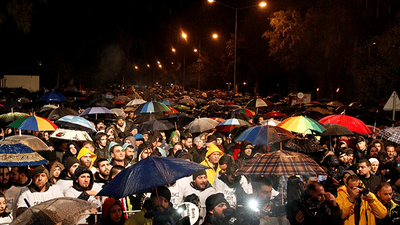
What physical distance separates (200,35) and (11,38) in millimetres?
27077

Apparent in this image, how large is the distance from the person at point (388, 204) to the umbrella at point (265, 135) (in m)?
2.14

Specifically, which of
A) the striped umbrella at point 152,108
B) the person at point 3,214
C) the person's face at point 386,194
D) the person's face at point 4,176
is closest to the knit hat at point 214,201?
the person's face at point 386,194

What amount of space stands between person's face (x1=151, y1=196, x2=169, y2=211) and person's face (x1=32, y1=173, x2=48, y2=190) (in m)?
2.06

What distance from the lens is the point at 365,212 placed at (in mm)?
5660

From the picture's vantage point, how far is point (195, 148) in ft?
32.7

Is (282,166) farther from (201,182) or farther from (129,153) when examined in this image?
(129,153)

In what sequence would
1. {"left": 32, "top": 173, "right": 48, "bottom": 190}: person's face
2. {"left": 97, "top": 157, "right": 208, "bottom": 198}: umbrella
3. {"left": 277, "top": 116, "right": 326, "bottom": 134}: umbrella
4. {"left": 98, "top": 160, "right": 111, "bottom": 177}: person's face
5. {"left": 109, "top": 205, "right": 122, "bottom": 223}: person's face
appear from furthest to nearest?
{"left": 277, "top": 116, "right": 326, "bottom": 134}: umbrella, {"left": 98, "top": 160, "right": 111, "bottom": 177}: person's face, {"left": 32, "top": 173, "right": 48, "bottom": 190}: person's face, {"left": 109, "top": 205, "right": 122, "bottom": 223}: person's face, {"left": 97, "top": 157, "right": 208, "bottom": 198}: umbrella

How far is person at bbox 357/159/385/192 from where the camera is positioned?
6984 millimetres

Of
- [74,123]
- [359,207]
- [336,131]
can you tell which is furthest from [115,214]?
[336,131]

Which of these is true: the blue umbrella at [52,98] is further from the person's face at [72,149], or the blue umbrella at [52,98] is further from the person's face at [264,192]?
the person's face at [264,192]

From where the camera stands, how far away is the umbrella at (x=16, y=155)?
241 inches

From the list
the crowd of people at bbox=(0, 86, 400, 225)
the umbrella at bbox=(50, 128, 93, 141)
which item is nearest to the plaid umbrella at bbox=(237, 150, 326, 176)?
the crowd of people at bbox=(0, 86, 400, 225)

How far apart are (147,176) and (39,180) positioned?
6.92 ft

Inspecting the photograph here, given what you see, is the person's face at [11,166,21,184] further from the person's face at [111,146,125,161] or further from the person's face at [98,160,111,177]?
the person's face at [111,146,125,161]
